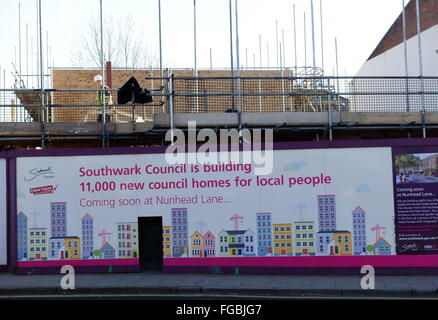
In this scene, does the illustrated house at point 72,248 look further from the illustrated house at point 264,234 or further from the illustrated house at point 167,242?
the illustrated house at point 264,234

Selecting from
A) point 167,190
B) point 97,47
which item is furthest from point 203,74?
point 167,190

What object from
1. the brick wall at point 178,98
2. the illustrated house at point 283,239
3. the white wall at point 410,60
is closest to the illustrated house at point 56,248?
the brick wall at point 178,98

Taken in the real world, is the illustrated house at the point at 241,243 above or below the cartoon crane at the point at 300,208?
below

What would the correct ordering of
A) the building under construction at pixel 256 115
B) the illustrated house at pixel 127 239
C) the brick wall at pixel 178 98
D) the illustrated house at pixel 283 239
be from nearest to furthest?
the illustrated house at pixel 283 239
the illustrated house at pixel 127 239
the building under construction at pixel 256 115
the brick wall at pixel 178 98

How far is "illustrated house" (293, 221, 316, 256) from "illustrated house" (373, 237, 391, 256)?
1391mm

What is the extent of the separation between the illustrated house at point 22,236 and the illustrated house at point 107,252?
1.81m

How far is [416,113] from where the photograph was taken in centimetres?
1491

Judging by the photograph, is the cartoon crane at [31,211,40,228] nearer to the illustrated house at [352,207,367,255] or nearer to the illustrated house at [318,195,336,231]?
the illustrated house at [318,195,336,231]

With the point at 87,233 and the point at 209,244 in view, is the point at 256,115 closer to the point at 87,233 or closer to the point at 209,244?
the point at 209,244

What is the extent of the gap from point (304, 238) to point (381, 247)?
1.74 metres

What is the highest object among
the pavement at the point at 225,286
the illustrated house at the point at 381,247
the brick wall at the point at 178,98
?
the brick wall at the point at 178,98

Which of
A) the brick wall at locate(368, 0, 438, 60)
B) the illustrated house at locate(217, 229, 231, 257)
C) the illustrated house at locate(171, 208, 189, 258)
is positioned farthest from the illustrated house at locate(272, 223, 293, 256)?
the brick wall at locate(368, 0, 438, 60)

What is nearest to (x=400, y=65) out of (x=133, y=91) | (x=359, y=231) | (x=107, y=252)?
(x=359, y=231)

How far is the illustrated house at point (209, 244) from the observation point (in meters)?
12.9
